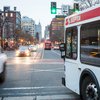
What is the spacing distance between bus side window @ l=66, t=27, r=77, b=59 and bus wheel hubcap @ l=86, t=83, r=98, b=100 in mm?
1479

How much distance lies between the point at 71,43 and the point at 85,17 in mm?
1652

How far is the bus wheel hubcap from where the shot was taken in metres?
8.70

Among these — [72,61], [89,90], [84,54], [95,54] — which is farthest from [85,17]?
[89,90]

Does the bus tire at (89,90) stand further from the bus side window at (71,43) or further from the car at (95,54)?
the bus side window at (71,43)

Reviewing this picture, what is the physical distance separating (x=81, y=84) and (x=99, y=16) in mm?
2114

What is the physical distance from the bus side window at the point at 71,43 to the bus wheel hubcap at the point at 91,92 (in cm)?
148

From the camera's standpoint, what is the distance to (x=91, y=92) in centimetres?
902

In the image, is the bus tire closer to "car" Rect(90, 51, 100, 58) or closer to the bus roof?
"car" Rect(90, 51, 100, 58)

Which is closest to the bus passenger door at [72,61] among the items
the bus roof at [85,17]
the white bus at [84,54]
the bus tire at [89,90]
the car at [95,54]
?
the white bus at [84,54]

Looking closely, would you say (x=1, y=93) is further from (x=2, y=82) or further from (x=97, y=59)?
(x=97, y=59)

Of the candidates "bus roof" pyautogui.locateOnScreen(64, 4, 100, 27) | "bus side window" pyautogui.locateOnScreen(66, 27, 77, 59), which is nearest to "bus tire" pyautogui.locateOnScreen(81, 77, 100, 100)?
"bus side window" pyautogui.locateOnScreen(66, 27, 77, 59)

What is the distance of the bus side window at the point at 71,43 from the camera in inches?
415

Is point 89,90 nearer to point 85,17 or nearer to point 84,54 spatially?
point 84,54

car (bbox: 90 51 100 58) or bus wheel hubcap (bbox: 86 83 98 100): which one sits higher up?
car (bbox: 90 51 100 58)
